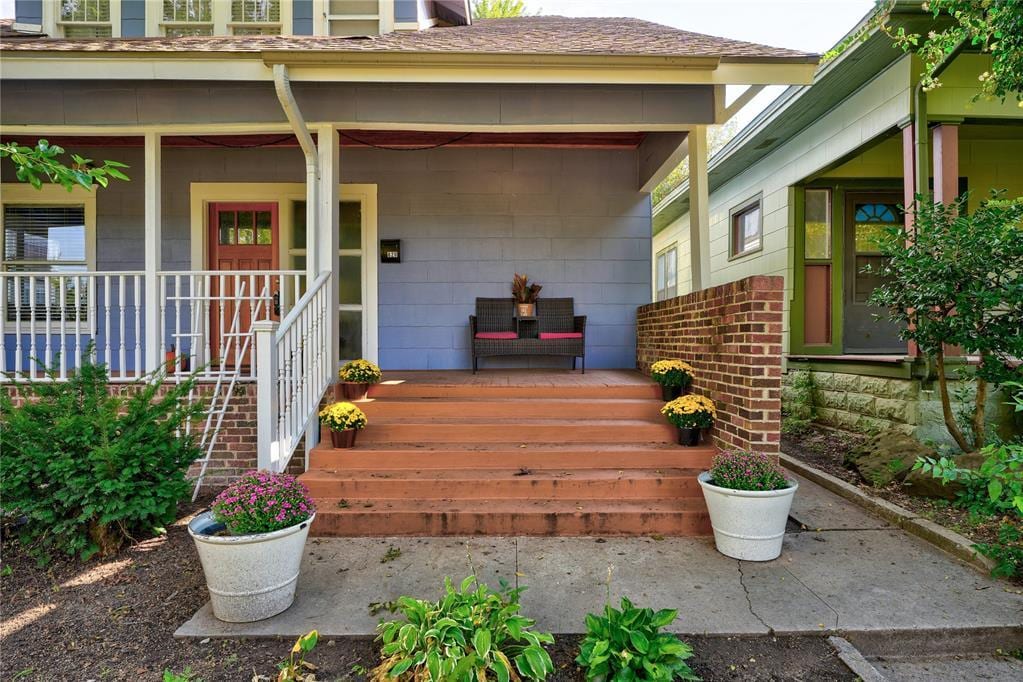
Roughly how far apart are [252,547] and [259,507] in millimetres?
165

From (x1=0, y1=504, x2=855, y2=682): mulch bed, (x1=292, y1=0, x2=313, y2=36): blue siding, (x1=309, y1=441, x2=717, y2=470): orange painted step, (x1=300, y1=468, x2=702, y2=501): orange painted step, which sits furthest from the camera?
(x1=292, y1=0, x2=313, y2=36): blue siding

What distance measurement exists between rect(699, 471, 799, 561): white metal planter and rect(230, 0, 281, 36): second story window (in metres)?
6.07

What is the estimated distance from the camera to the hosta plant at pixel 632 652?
1765 mm

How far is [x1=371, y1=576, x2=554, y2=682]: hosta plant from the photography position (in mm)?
1725

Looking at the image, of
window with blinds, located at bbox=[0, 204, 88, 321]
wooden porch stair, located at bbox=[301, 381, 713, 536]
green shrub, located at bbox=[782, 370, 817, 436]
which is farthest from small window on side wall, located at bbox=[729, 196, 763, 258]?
window with blinds, located at bbox=[0, 204, 88, 321]

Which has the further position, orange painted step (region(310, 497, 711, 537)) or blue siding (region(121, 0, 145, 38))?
blue siding (region(121, 0, 145, 38))

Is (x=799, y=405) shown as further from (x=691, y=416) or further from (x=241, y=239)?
(x=241, y=239)

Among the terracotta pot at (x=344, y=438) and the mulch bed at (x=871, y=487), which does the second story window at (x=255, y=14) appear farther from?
the mulch bed at (x=871, y=487)

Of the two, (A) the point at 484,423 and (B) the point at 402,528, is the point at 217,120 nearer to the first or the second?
(A) the point at 484,423

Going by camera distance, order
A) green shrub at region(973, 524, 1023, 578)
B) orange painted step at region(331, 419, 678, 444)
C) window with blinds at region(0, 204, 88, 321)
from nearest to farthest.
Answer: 1. green shrub at region(973, 524, 1023, 578)
2. orange painted step at region(331, 419, 678, 444)
3. window with blinds at region(0, 204, 88, 321)

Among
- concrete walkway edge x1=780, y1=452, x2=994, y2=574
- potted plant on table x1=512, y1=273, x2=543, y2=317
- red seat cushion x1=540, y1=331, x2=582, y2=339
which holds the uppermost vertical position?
potted plant on table x1=512, y1=273, x2=543, y2=317

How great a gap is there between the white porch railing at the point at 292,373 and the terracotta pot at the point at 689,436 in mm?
2633

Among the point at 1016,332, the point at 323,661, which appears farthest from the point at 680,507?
the point at 1016,332

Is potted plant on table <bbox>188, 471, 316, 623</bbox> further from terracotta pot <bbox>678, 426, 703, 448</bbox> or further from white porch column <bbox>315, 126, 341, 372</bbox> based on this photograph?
terracotta pot <bbox>678, 426, 703, 448</bbox>
